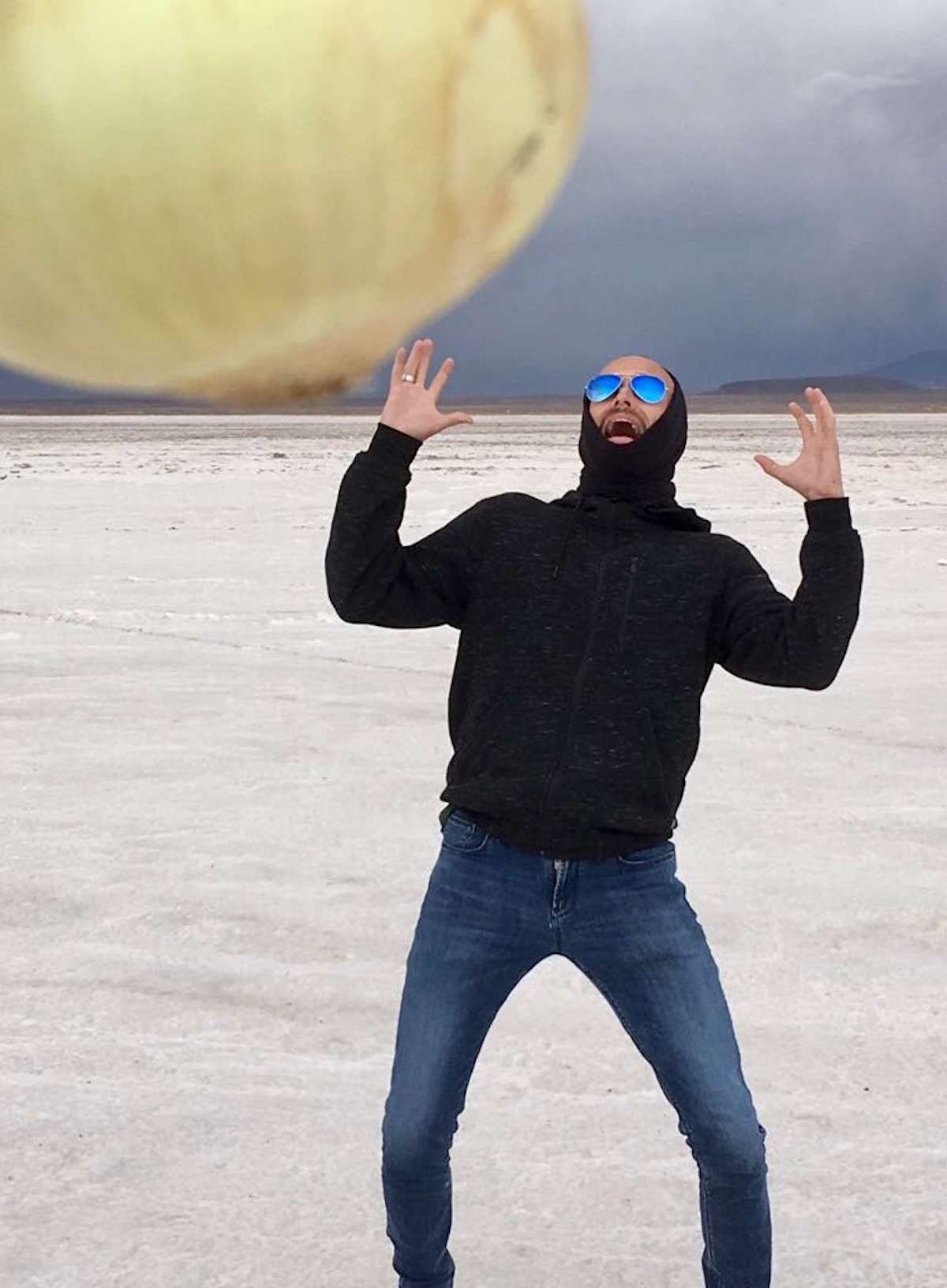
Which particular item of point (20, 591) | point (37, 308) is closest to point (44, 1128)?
point (37, 308)

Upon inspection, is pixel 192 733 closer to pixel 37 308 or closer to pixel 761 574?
pixel 761 574

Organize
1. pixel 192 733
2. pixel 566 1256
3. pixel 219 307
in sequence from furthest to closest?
pixel 192 733
pixel 566 1256
pixel 219 307

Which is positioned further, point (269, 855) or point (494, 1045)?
point (269, 855)

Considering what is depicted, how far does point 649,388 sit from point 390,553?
39cm

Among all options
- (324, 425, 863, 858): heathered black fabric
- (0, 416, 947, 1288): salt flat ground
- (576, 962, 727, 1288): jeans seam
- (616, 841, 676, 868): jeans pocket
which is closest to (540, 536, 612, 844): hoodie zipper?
(324, 425, 863, 858): heathered black fabric

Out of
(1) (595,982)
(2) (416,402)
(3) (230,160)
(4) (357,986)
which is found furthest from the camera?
(4) (357,986)

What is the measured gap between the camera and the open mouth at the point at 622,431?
1.79 m

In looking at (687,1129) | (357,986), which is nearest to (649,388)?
(687,1129)

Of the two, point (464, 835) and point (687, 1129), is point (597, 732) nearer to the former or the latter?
point (464, 835)

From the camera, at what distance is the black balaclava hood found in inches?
70.6

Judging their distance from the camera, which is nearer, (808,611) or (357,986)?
(808,611)

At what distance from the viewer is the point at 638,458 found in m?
1.80

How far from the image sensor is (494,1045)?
126 inches

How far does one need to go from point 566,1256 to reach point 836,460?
153 centimetres
